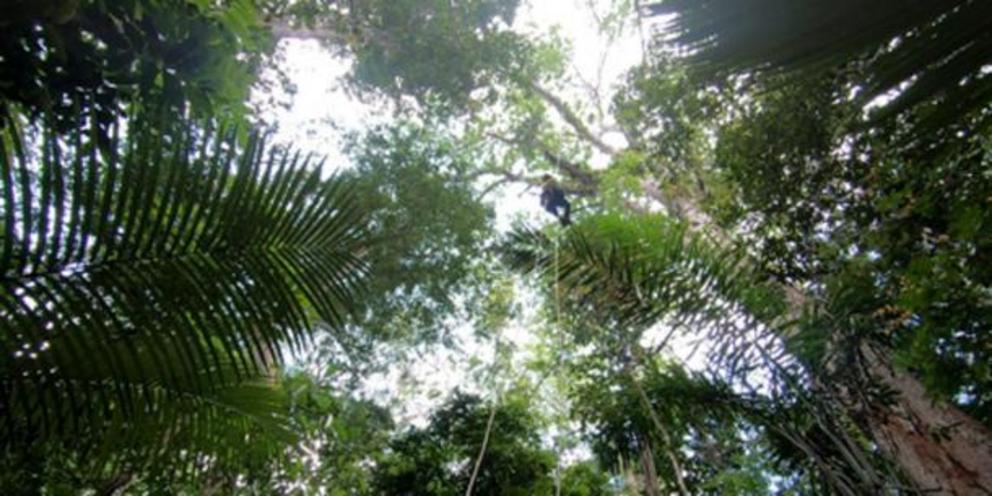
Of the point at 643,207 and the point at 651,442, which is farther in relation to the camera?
the point at 643,207

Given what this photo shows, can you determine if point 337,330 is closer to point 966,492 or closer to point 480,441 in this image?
point 966,492

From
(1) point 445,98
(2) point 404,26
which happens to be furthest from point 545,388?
(2) point 404,26

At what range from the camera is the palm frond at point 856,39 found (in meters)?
0.78

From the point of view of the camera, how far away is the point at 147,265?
1304 mm

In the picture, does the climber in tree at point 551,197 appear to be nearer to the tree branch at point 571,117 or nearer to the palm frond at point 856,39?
the palm frond at point 856,39

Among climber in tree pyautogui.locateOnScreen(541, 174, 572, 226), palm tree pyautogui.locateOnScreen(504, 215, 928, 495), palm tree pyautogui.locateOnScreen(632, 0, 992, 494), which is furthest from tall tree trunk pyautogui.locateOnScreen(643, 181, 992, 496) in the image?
climber in tree pyautogui.locateOnScreen(541, 174, 572, 226)

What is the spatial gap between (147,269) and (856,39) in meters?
1.41

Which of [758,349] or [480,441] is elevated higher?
[480,441]

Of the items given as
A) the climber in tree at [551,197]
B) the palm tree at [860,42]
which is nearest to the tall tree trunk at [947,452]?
the palm tree at [860,42]

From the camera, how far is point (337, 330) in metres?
1.56

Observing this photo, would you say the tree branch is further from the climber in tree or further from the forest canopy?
the forest canopy

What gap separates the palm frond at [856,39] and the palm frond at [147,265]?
98cm

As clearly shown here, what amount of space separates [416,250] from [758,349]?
488 cm

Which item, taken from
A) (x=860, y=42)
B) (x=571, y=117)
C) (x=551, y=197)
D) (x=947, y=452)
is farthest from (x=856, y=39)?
(x=571, y=117)
